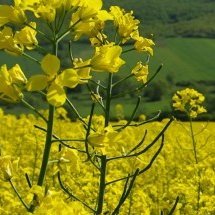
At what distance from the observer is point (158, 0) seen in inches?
4274

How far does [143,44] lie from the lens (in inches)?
128

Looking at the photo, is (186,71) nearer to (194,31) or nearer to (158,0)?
(194,31)

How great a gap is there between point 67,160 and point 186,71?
56.2 m

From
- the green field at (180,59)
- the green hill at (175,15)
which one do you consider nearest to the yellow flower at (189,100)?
the green field at (180,59)

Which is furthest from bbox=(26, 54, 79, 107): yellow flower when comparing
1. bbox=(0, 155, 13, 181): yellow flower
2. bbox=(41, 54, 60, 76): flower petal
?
bbox=(0, 155, 13, 181): yellow flower

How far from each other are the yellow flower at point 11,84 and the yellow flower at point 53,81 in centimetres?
13

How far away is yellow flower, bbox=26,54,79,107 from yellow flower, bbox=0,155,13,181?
0.44 meters

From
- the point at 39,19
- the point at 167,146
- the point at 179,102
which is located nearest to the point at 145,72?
the point at 39,19

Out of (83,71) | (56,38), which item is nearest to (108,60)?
(83,71)

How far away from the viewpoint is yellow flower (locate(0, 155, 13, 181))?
103 inches

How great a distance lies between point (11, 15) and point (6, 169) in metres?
0.59

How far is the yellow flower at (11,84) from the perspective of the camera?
7.96 ft

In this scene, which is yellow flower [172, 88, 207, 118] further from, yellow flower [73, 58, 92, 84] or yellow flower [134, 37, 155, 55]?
yellow flower [73, 58, 92, 84]

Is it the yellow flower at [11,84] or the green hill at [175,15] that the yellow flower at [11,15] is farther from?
the green hill at [175,15]
